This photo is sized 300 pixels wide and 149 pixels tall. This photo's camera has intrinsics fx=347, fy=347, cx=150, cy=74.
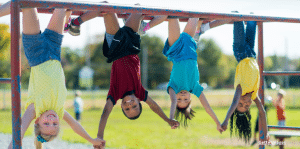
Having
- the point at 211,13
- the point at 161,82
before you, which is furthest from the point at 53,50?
the point at 161,82

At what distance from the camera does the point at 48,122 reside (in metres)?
3.08

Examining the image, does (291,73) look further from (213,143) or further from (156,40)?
(156,40)

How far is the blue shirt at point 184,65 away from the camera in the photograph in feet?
12.8

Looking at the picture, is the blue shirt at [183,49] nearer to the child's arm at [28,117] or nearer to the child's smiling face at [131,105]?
the child's smiling face at [131,105]

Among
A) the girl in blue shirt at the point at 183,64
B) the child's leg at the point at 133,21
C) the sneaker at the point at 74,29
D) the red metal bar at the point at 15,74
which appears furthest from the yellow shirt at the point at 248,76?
the red metal bar at the point at 15,74

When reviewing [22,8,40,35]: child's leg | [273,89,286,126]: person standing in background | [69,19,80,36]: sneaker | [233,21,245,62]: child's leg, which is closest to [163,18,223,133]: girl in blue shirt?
[233,21,245,62]: child's leg

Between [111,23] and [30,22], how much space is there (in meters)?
0.83

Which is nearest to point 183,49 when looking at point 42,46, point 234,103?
point 234,103

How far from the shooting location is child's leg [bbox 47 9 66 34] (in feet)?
9.94

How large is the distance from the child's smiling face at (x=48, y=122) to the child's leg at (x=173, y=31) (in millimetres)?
1557

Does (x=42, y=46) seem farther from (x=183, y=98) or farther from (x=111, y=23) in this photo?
(x=183, y=98)

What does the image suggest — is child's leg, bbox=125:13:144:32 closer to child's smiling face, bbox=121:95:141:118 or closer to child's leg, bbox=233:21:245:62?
child's smiling face, bbox=121:95:141:118

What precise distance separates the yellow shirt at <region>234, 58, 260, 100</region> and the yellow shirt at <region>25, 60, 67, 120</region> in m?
2.05

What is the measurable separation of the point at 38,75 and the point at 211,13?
166 centimetres
